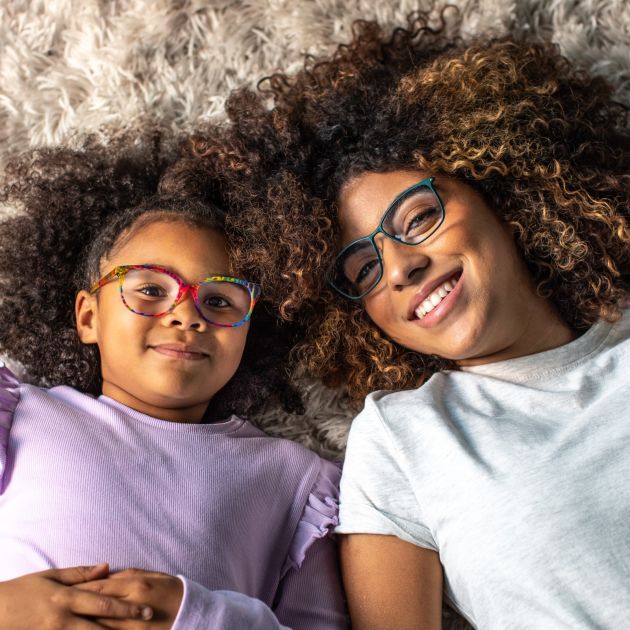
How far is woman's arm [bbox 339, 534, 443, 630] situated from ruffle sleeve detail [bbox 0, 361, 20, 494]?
887 millimetres

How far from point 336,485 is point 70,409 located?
28.7 inches

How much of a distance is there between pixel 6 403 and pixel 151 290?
0.47 meters

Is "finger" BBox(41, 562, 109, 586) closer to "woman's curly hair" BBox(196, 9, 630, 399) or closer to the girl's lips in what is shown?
"woman's curly hair" BBox(196, 9, 630, 399)

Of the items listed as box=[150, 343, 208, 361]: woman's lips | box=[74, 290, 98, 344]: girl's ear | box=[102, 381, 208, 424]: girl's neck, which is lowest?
box=[102, 381, 208, 424]: girl's neck

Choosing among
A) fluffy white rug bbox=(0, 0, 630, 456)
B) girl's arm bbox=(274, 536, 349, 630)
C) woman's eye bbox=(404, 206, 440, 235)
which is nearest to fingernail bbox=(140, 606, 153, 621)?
girl's arm bbox=(274, 536, 349, 630)

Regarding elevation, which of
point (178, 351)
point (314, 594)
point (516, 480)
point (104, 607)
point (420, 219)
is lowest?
point (314, 594)

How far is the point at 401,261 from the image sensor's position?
200 centimetres

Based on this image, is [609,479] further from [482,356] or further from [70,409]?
[70,409]

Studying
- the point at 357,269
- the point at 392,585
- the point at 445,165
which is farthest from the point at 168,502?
the point at 445,165

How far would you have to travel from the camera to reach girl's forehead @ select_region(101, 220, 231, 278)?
207 centimetres

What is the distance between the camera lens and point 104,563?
1.76 m

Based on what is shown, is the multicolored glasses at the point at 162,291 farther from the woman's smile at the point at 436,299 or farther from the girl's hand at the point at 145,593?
the girl's hand at the point at 145,593

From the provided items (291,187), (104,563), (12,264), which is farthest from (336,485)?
(12,264)

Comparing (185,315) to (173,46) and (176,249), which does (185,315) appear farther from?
(173,46)
